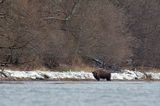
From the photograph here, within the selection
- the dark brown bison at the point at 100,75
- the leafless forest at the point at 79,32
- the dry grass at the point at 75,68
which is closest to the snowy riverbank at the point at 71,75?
the dark brown bison at the point at 100,75

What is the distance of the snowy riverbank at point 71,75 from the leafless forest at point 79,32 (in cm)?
251

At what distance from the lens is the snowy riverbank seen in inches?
→ 1944

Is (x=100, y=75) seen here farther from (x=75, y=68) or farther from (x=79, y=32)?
(x=79, y=32)

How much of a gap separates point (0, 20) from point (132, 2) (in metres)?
28.2

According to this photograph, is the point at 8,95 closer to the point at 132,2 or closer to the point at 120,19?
the point at 120,19

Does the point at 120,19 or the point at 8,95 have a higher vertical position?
the point at 120,19

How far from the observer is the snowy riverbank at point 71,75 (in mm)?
49369

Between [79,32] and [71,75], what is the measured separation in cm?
1070

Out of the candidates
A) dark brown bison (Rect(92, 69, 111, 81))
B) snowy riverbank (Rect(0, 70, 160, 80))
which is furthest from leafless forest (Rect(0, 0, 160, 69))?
dark brown bison (Rect(92, 69, 111, 81))

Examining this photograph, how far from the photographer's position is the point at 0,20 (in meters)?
52.5

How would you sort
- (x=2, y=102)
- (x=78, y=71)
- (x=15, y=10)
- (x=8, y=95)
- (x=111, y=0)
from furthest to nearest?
(x=111, y=0) → (x=78, y=71) → (x=15, y=10) → (x=8, y=95) → (x=2, y=102)

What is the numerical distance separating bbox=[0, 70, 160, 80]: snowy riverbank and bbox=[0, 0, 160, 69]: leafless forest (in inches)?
98.9

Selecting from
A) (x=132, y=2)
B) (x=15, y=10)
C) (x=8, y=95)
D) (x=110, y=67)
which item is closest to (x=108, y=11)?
(x=110, y=67)

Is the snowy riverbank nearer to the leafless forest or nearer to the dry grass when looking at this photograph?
the leafless forest
